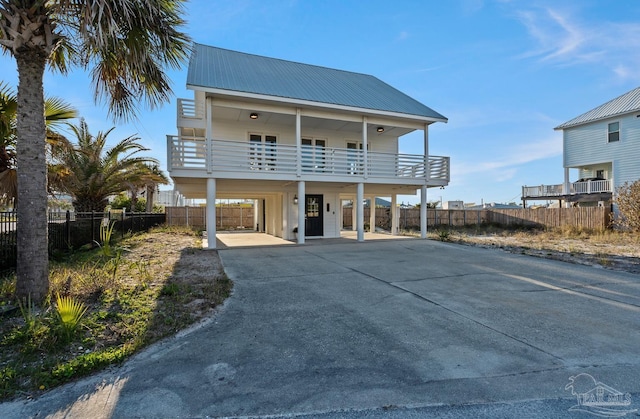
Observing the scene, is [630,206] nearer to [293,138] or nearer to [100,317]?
[293,138]

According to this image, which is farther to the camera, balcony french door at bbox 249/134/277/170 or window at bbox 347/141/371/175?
window at bbox 347/141/371/175

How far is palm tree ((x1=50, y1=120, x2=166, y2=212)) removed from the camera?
43.3ft

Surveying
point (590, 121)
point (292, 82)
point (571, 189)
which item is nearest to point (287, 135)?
point (292, 82)

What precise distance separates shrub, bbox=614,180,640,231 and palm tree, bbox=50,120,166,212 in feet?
77.2

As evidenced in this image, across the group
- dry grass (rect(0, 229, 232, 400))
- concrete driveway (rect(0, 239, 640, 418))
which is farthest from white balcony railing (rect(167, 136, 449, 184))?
concrete driveway (rect(0, 239, 640, 418))

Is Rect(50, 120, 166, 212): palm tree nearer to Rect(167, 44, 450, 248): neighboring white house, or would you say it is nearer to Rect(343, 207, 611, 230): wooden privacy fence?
Rect(167, 44, 450, 248): neighboring white house

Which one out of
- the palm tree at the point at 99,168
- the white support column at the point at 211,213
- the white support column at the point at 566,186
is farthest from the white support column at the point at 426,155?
the white support column at the point at 566,186

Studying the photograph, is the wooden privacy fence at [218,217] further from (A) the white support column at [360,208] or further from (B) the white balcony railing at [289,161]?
(A) the white support column at [360,208]

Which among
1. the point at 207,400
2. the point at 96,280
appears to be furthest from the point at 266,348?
the point at 96,280

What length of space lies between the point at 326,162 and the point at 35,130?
1034 centimetres

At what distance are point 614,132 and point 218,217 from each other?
94.6 ft

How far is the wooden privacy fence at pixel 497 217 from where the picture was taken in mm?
20297

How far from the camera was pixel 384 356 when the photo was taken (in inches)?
136

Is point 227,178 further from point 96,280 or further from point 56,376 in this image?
point 56,376
